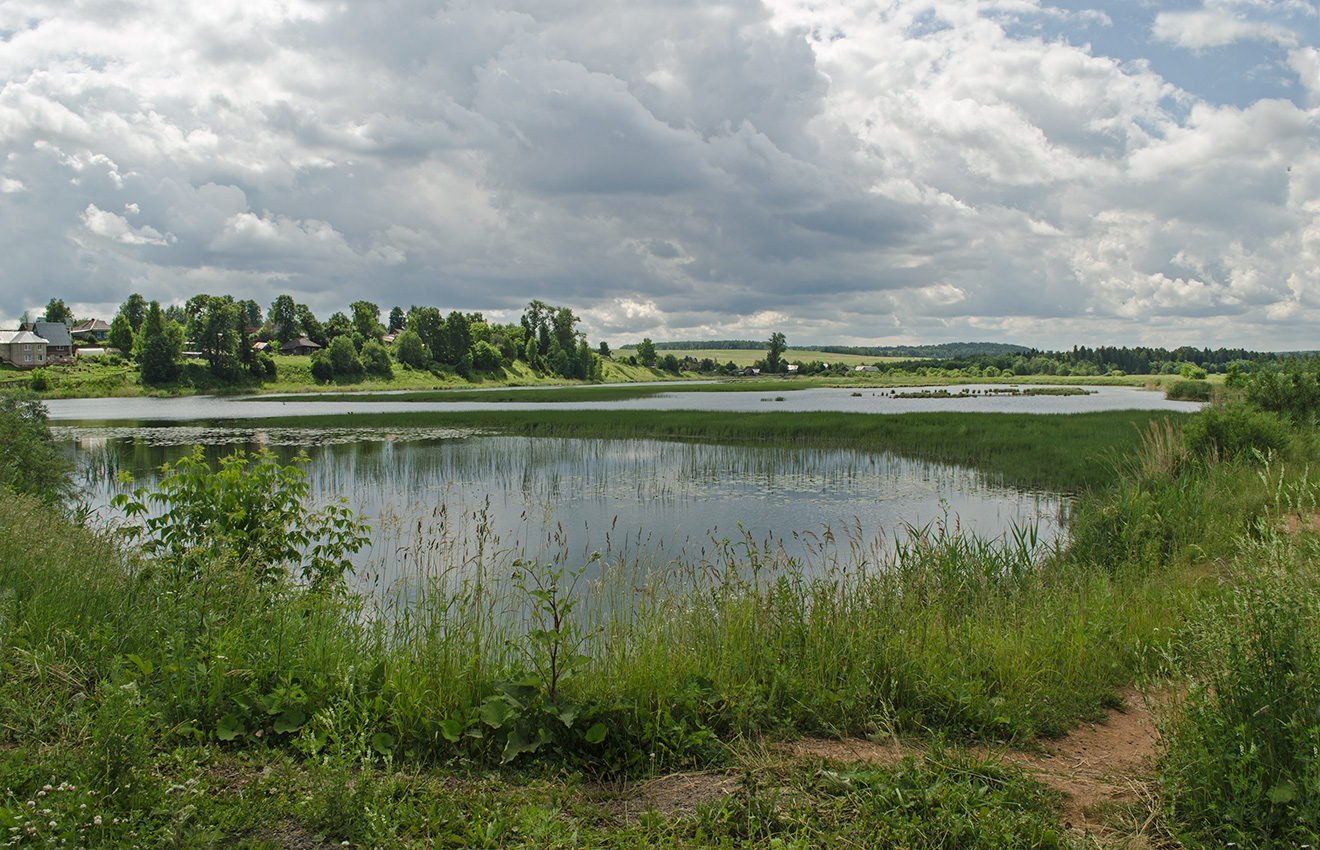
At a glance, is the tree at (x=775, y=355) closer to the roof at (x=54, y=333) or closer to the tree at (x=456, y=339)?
the tree at (x=456, y=339)

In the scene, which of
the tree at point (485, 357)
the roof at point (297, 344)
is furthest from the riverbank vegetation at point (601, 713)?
the roof at point (297, 344)

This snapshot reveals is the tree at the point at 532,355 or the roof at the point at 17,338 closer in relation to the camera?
the roof at the point at 17,338

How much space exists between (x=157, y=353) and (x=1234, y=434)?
351 feet

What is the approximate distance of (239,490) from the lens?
7.38m

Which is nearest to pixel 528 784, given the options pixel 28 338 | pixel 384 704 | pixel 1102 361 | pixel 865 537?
pixel 384 704

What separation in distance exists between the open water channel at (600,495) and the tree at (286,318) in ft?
334

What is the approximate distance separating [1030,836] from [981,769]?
1.81 feet

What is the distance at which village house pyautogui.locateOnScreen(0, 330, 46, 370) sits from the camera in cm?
9631

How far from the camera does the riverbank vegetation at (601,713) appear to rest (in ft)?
10.9

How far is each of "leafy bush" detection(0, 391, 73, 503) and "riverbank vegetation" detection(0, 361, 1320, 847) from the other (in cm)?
728

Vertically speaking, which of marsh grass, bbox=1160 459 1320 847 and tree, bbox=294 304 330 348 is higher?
tree, bbox=294 304 330 348

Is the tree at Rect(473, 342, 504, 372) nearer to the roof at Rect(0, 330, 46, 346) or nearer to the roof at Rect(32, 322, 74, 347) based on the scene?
the roof at Rect(0, 330, 46, 346)

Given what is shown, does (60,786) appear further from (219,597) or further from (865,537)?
(865,537)

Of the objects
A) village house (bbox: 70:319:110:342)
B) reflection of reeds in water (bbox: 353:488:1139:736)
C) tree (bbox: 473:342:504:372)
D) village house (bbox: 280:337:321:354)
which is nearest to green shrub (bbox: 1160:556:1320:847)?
reflection of reeds in water (bbox: 353:488:1139:736)
